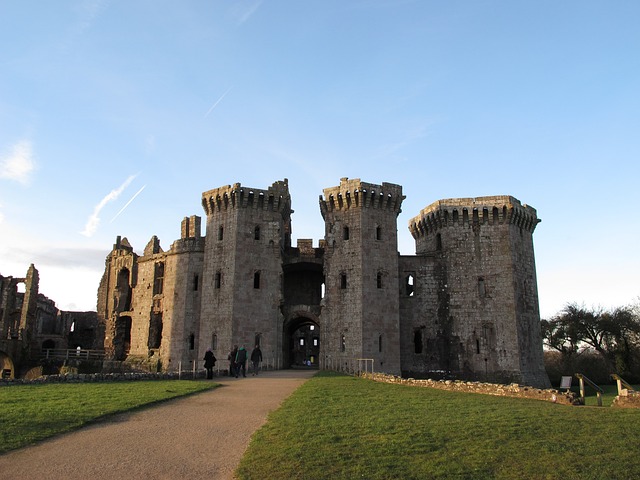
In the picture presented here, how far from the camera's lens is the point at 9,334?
49.8 metres

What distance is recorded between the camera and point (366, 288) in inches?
1398

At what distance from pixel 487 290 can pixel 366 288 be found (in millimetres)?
8390

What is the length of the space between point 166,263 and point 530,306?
26333 millimetres

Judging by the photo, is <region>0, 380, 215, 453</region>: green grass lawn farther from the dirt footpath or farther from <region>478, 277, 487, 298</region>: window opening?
<region>478, 277, 487, 298</region>: window opening

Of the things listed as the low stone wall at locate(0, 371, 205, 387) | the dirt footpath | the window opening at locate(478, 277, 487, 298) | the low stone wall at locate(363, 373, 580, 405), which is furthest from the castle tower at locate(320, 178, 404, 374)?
the dirt footpath

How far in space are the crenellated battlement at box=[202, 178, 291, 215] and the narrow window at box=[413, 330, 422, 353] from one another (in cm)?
1288

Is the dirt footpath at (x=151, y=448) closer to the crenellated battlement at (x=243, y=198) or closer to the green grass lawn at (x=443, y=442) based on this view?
the green grass lawn at (x=443, y=442)

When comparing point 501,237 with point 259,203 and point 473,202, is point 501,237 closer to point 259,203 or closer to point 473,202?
point 473,202

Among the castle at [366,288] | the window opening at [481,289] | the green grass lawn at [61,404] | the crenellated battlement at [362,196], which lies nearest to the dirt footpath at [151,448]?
the green grass lawn at [61,404]

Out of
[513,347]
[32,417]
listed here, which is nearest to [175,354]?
[513,347]

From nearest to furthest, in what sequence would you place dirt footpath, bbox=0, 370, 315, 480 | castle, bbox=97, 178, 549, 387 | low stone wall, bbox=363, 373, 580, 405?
dirt footpath, bbox=0, 370, 315, 480 → low stone wall, bbox=363, 373, 580, 405 → castle, bbox=97, 178, 549, 387

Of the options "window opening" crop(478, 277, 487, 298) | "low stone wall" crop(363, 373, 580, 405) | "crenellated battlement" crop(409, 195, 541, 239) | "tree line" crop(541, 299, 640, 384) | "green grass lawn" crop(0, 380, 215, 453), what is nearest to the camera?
"green grass lawn" crop(0, 380, 215, 453)

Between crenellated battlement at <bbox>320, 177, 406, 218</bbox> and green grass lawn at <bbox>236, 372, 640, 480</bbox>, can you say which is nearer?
green grass lawn at <bbox>236, 372, 640, 480</bbox>

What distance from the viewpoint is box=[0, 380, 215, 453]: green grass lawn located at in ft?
34.6
